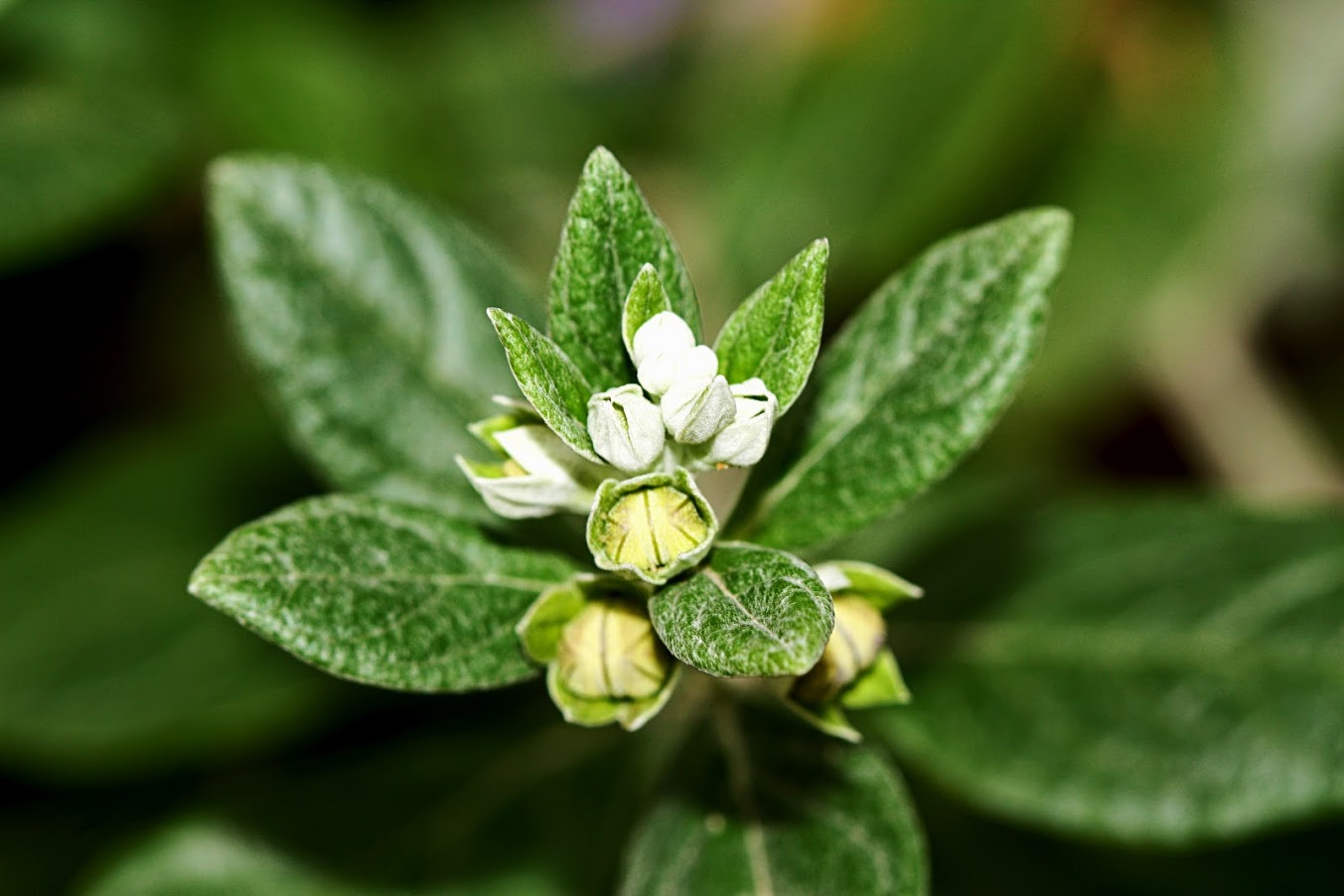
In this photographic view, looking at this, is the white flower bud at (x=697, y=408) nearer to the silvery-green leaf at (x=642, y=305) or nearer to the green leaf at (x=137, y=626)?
the silvery-green leaf at (x=642, y=305)

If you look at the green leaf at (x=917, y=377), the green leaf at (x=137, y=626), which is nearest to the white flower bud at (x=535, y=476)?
the green leaf at (x=917, y=377)

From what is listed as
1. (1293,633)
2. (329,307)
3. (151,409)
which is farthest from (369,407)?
(151,409)


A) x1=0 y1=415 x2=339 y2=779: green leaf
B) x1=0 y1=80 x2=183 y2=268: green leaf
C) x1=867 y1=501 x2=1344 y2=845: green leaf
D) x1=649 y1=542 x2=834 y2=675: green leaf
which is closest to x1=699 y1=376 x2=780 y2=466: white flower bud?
x1=649 y1=542 x2=834 y2=675: green leaf

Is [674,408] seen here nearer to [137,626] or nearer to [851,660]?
[851,660]

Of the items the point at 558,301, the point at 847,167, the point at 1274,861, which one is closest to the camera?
the point at 558,301

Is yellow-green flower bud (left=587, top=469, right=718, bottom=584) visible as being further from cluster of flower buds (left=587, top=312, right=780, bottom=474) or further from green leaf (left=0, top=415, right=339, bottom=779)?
green leaf (left=0, top=415, right=339, bottom=779)

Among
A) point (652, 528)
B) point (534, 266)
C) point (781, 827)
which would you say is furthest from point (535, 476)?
point (534, 266)

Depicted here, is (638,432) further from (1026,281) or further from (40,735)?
(40,735)
